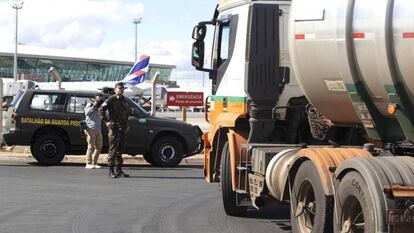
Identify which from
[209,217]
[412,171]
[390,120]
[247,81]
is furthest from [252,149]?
[412,171]

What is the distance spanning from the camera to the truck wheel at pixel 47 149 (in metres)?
A: 15.2

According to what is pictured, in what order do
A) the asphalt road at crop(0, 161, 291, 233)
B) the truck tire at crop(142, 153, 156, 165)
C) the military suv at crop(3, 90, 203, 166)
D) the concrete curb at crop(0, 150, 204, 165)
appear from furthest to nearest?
the concrete curb at crop(0, 150, 204, 165), the truck tire at crop(142, 153, 156, 165), the military suv at crop(3, 90, 203, 166), the asphalt road at crop(0, 161, 291, 233)

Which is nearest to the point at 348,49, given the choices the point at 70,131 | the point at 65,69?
the point at 70,131

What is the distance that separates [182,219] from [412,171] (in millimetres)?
4536

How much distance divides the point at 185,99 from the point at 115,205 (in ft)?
39.2

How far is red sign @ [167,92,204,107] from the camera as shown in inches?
842

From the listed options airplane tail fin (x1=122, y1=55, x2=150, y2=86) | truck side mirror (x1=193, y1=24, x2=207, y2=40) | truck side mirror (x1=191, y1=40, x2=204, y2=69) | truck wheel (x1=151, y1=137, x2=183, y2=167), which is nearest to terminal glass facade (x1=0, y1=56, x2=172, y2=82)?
airplane tail fin (x1=122, y1=55, x2=150, y2=86)

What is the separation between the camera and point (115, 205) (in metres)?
9.83

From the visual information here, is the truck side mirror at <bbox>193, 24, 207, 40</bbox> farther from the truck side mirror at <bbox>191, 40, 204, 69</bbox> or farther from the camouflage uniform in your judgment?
the camouflage uniform

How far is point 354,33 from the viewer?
212 inches

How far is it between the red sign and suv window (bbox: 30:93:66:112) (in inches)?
243

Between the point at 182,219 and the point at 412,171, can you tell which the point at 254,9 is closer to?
the point at 182,219

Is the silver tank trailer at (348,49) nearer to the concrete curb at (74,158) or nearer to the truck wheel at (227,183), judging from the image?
the truck wheel at (227,183)

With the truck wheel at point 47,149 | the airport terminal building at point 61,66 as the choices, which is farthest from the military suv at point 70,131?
the airport terminal building at point 61,66
